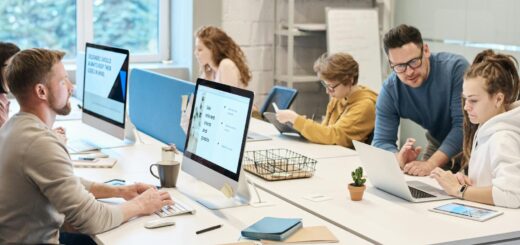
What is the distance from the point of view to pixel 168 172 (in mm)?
2803

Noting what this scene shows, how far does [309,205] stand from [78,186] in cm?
78

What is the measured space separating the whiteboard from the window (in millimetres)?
1252

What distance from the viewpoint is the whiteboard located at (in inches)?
220

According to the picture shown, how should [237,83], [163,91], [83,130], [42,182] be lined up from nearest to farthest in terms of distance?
[42,182], [163,91], [83,130], [237,83]

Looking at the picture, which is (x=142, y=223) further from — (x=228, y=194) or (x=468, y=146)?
(x=468, y=146)

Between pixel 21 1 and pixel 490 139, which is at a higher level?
pixel 21 1

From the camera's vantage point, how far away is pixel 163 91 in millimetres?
3758

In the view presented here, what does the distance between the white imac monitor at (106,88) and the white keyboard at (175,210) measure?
1.00m

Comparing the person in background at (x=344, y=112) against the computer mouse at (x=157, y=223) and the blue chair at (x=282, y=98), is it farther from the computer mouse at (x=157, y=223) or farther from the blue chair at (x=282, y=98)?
→ the computer mouse at (x=157, y=223)

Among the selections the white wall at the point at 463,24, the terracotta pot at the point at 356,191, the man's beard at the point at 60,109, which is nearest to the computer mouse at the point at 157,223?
the man's beard at the point at 60,109

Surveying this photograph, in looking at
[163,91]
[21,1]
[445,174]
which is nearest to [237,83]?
[163,91]

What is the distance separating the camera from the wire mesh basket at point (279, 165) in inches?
119

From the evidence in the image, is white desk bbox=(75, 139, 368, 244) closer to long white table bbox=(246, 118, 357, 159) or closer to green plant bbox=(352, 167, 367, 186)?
green plant bbox=(352, 167, 367, 186)

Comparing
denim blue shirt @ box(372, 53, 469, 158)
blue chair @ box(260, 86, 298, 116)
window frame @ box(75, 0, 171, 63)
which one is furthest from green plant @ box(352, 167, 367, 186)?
window frame @ box(75, 0, 171, 63)
